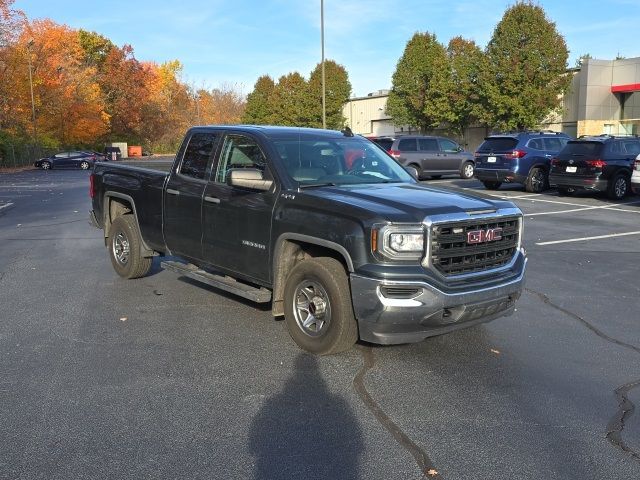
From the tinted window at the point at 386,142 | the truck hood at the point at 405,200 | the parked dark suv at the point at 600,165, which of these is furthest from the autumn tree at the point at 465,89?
the truck hood at the point at 405,200

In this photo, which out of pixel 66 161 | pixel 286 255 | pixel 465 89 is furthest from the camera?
pixel 66 161

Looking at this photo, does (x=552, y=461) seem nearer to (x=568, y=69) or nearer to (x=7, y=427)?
(x=7, y=427)

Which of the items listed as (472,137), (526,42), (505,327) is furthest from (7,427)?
(472,137)

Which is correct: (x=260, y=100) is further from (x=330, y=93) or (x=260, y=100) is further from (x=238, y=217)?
(x=238, y=217)

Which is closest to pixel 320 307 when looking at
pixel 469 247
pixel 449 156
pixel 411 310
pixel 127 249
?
pixel 411 310

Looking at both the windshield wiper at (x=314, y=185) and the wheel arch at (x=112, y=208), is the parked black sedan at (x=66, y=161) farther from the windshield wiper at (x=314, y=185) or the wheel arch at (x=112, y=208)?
the windshield wiper at (x=314, y=185)

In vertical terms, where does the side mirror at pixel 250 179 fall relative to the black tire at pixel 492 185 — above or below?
above

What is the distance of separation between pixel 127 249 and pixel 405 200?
4.18 metres

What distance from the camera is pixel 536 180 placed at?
19594 millimetres

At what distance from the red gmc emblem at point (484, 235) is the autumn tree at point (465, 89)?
32.5m

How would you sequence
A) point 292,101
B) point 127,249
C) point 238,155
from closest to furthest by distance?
point 238,155 → point 127,249 → point 292,101

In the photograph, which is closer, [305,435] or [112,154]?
[305,435]

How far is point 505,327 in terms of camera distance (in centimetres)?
595

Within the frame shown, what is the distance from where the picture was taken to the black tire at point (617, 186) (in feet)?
55.3
